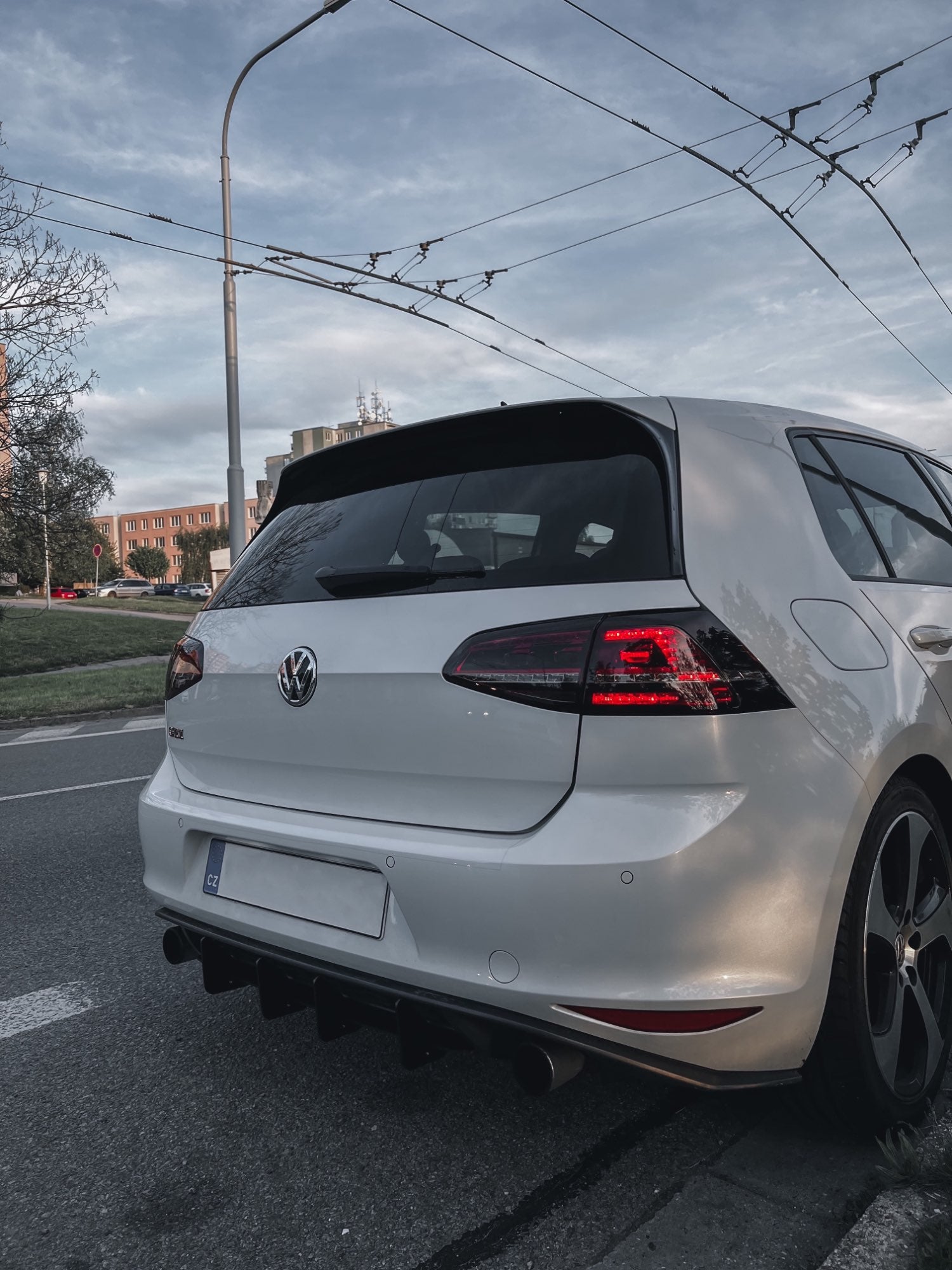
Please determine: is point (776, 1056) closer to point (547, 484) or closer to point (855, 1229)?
point (855, 1229)

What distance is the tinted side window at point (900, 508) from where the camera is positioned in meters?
2.86

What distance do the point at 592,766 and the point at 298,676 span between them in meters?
0.79

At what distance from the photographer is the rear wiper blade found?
90.7 inches

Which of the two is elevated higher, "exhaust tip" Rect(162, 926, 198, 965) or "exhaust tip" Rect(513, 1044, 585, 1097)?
"exhaust tip" Rect(513, 1044, 585, 1097)

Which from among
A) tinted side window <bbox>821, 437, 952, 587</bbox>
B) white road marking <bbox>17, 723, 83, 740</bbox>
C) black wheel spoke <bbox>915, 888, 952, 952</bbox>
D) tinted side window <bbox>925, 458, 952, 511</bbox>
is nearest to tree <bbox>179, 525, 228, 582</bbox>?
white road marking <bbox>17, 723, 83, 740</bbox>

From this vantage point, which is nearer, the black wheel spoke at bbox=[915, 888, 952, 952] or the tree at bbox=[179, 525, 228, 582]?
the black wheel spoke at bbox=[915, 888, 952, 952]

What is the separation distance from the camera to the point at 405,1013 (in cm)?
216

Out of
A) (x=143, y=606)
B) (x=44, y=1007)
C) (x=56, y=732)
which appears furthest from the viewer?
(x=143, y=606)

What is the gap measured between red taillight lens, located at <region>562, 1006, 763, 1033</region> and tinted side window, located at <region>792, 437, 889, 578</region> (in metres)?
1.07

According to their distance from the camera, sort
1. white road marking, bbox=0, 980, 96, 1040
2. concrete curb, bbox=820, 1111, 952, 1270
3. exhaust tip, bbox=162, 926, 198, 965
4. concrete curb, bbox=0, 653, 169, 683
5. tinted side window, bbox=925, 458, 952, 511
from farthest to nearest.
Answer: concrete curb, bbox=0, 653, 169, 683 → tinted side window, bbox=925, 458, 952, 511 → white road marking, bbox=0, 980, 96, 1040 → exhaust tip, bbox=162, 926, 198, 965 → concrete curb, bbox=820, 1111, 952, 1270

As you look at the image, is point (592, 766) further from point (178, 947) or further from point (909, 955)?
point (178, 947)

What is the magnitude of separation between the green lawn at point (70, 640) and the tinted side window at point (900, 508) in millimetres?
16074

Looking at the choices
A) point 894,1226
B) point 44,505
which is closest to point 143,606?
point 44,505

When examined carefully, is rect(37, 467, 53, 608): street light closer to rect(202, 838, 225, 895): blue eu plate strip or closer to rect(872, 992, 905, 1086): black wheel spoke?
rect(202, 838, 225, 895): blue eu plate strip
